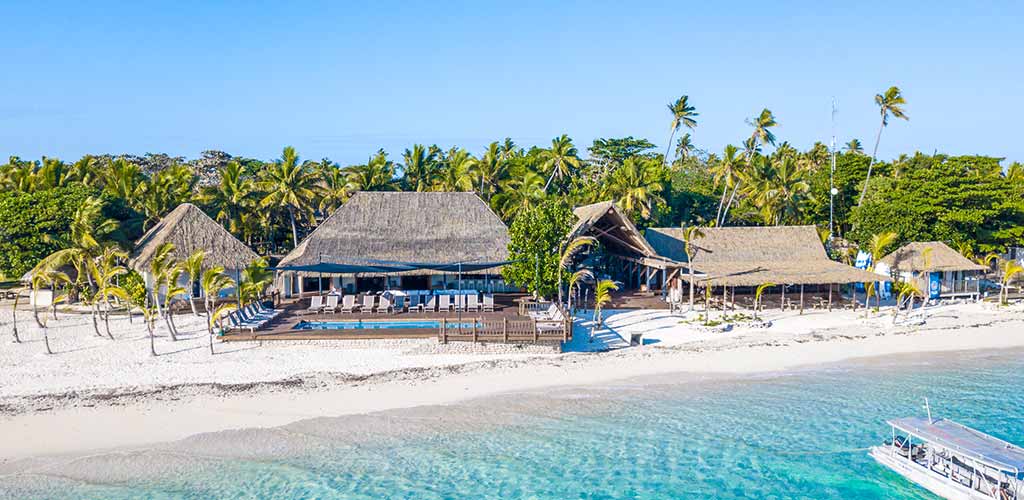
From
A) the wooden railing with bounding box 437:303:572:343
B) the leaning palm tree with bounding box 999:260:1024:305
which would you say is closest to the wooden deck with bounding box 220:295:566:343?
the wooden railing with bounding box 437:303:572:343

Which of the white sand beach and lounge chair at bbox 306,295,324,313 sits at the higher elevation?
lounge chair at bbox 306,295,324,313

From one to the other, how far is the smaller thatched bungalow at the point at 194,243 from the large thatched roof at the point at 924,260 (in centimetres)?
2540

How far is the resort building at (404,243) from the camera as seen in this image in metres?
26.4

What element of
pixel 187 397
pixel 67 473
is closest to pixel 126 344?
pixel 187 397

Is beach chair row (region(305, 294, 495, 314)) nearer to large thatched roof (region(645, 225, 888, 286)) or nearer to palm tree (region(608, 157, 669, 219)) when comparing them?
large thatched roof (region(645, 225, 888, 286))

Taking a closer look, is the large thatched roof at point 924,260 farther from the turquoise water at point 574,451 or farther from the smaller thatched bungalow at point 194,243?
the smaller thatched bungalow at point 194,243

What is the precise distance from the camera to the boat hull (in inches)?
459

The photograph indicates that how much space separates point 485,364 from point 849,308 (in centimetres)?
1624

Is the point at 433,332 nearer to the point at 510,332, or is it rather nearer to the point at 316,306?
the point at 510,332

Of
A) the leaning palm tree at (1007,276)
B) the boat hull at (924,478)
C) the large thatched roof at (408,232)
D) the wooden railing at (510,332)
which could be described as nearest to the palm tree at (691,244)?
the large thatched roof at (408,232)

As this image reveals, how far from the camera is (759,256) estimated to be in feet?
98.0

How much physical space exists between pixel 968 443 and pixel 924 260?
1935cm

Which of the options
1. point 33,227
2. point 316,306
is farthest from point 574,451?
point 33,227

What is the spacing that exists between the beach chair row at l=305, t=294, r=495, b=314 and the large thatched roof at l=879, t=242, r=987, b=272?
17257 millimetres
